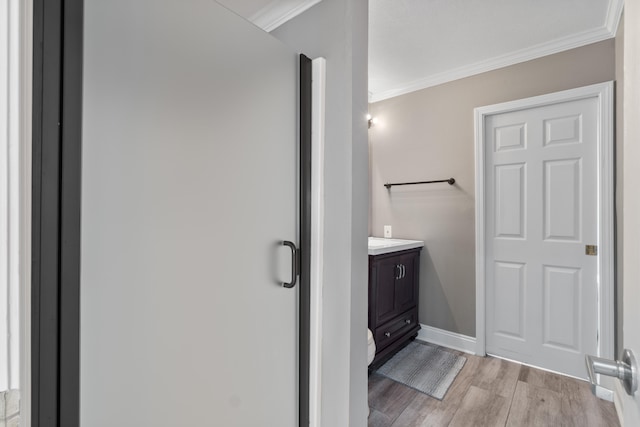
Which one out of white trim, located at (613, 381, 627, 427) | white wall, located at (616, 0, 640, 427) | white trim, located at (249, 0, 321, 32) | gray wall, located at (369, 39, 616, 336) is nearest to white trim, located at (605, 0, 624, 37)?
gray wall, located at (369, 39, 616, 336)

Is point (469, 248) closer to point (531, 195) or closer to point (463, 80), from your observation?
point (531, 195)

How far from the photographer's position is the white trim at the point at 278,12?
57.2 inches

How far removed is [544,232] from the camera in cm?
232

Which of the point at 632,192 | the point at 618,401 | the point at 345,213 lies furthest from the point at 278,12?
the point at 618,401

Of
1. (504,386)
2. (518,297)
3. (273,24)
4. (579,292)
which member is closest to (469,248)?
(518,297)

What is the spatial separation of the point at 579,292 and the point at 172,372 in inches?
102

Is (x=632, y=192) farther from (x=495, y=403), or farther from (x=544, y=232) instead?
(x=544, y=232)

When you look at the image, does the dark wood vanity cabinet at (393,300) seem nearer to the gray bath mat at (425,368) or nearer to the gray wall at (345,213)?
the gray bath mat at (425,368)

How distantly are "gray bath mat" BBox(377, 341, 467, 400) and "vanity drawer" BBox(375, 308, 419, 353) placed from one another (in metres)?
0.17

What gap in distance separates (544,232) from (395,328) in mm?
1327

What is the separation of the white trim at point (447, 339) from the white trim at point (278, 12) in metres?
2.64
